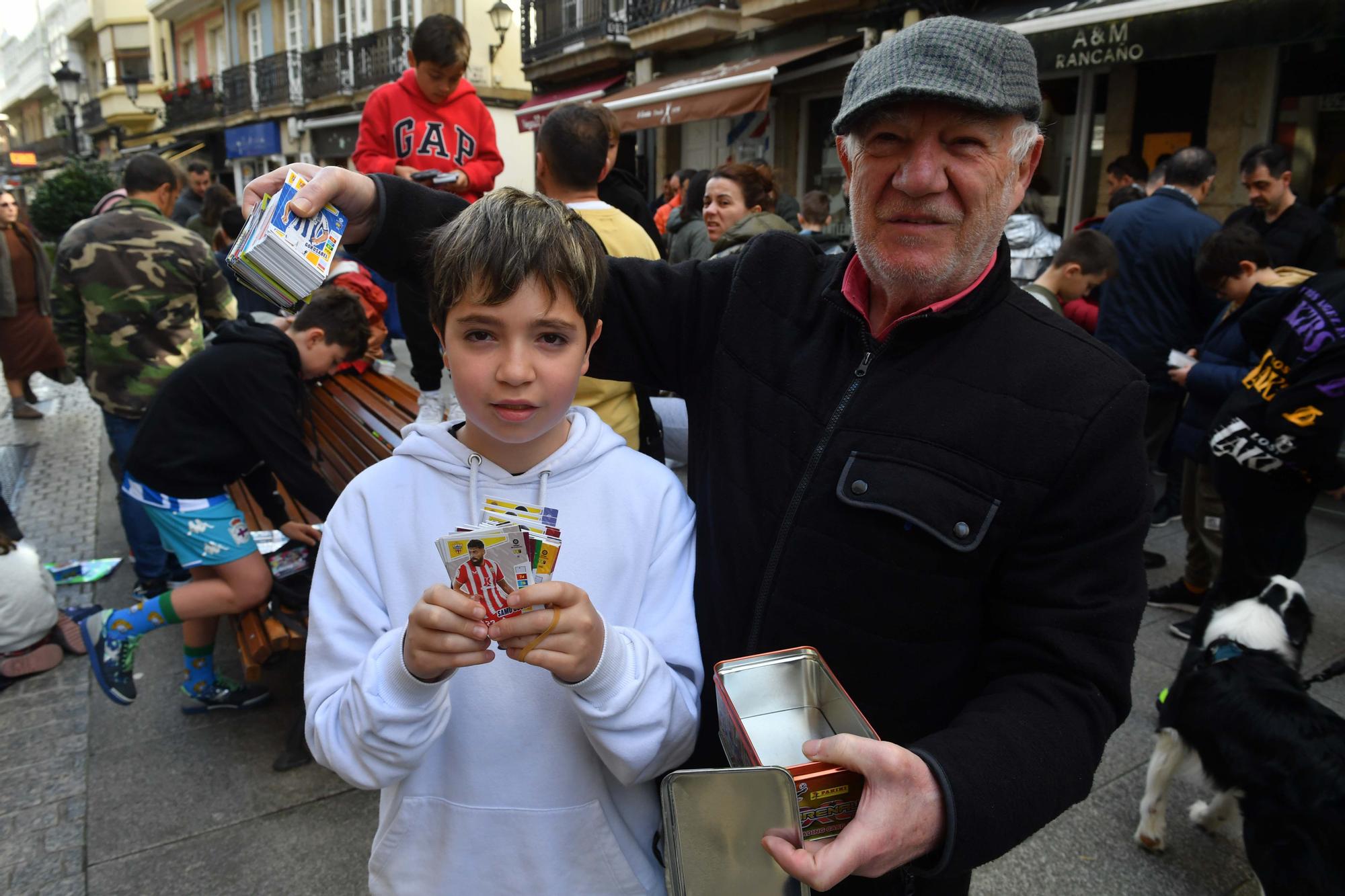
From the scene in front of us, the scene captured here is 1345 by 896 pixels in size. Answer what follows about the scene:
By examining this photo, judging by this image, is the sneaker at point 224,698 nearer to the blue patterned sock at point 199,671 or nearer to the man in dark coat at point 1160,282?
the blue patterned sock at point 199,671

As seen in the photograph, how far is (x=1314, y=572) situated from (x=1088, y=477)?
4.96 metres

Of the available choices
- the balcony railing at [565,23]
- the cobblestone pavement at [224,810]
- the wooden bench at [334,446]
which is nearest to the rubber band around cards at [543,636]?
the wooden bench at [334,446]

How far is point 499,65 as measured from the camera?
68.0 ft

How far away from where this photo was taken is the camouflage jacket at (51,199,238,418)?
447 cm

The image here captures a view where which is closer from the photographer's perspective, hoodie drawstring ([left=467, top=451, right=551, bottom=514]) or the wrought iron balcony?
hoodie drawstring ([left=467, top=451, right=551, bottom=514])

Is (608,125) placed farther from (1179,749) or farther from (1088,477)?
(1179,749)

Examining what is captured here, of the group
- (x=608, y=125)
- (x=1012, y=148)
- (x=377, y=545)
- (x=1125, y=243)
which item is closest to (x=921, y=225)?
(x=1012, y=148)

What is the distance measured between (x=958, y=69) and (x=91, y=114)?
52772 mm

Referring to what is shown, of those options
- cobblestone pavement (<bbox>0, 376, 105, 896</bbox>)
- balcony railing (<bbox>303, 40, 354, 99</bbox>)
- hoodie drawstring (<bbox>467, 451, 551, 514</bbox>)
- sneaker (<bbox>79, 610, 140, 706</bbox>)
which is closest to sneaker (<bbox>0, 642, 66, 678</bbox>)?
cobblestone pavement (<bbox>0, 376, 105, 896</bbox>)

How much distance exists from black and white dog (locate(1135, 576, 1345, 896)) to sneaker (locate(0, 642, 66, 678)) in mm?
4601

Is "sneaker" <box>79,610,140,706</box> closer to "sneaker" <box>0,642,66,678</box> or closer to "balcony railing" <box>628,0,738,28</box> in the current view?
"sneaker" <box>0,642,66,678</box>

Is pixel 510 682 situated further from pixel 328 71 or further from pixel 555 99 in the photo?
pixel 328 71

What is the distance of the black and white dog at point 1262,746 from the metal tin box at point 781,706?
1852mm

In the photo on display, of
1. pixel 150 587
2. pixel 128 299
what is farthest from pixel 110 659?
pixel 128 299
